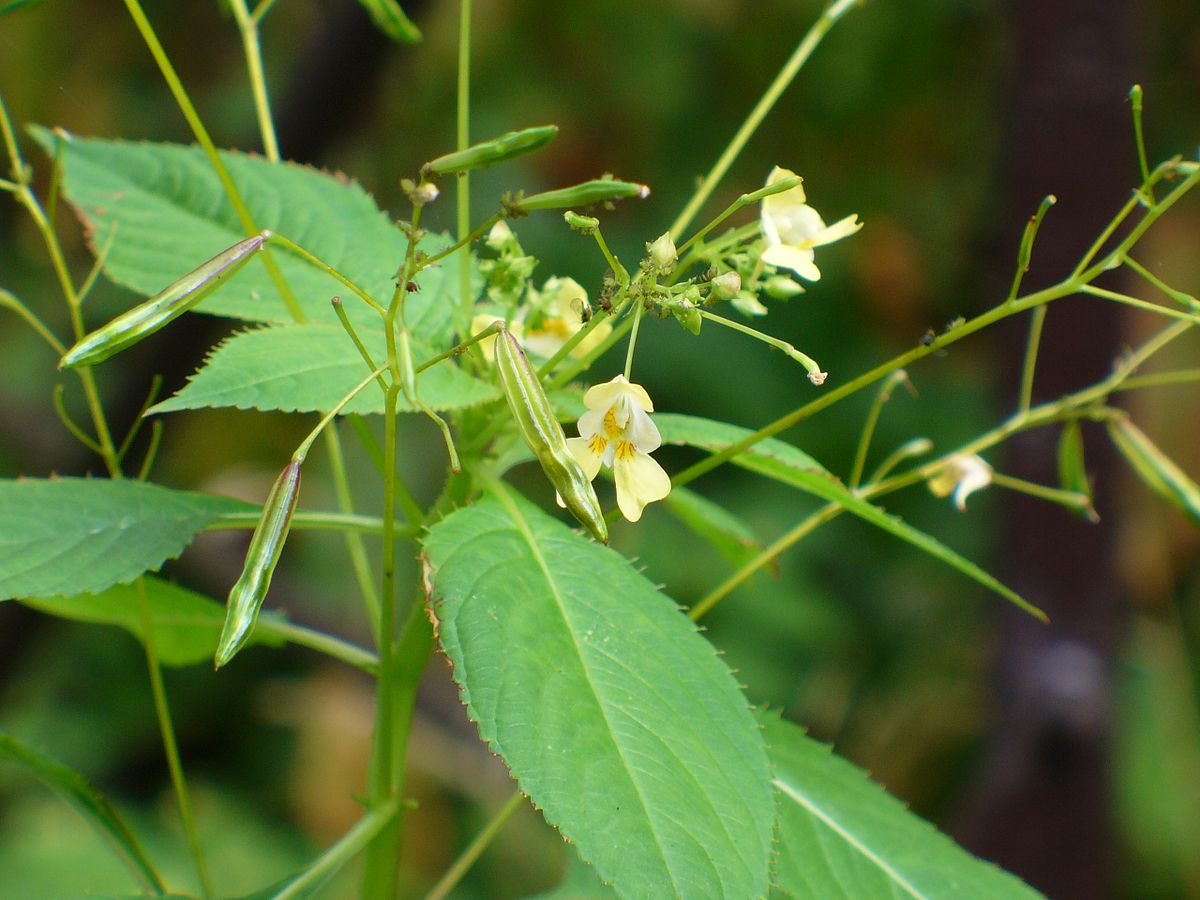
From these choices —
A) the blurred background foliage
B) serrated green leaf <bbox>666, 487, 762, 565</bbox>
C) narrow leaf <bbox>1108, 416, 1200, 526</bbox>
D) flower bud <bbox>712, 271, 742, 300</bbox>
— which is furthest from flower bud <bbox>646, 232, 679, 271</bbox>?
the blurred background foliage

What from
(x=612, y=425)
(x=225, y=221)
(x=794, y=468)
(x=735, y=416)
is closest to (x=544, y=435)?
(x=612, y=425)

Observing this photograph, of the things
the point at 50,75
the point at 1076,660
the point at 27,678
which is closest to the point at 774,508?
the point at 1076,660

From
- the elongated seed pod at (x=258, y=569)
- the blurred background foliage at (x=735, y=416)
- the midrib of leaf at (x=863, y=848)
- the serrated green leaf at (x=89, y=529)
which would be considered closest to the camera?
the elongated seed pod at (x=258, y=569)

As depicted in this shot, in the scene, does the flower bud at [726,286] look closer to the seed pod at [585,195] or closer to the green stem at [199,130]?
the seed pod at [585,195]

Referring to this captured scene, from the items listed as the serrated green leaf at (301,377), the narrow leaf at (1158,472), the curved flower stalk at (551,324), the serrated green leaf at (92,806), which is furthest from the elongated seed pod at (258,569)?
the narrow leaf at (1158,472)

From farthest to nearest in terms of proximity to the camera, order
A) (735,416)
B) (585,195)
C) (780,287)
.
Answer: (735,416) < (780,287) < (585,195)

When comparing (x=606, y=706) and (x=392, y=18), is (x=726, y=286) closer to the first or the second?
(x=606, y=706)

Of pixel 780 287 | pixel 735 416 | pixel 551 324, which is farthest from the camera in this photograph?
pixel 735 416
